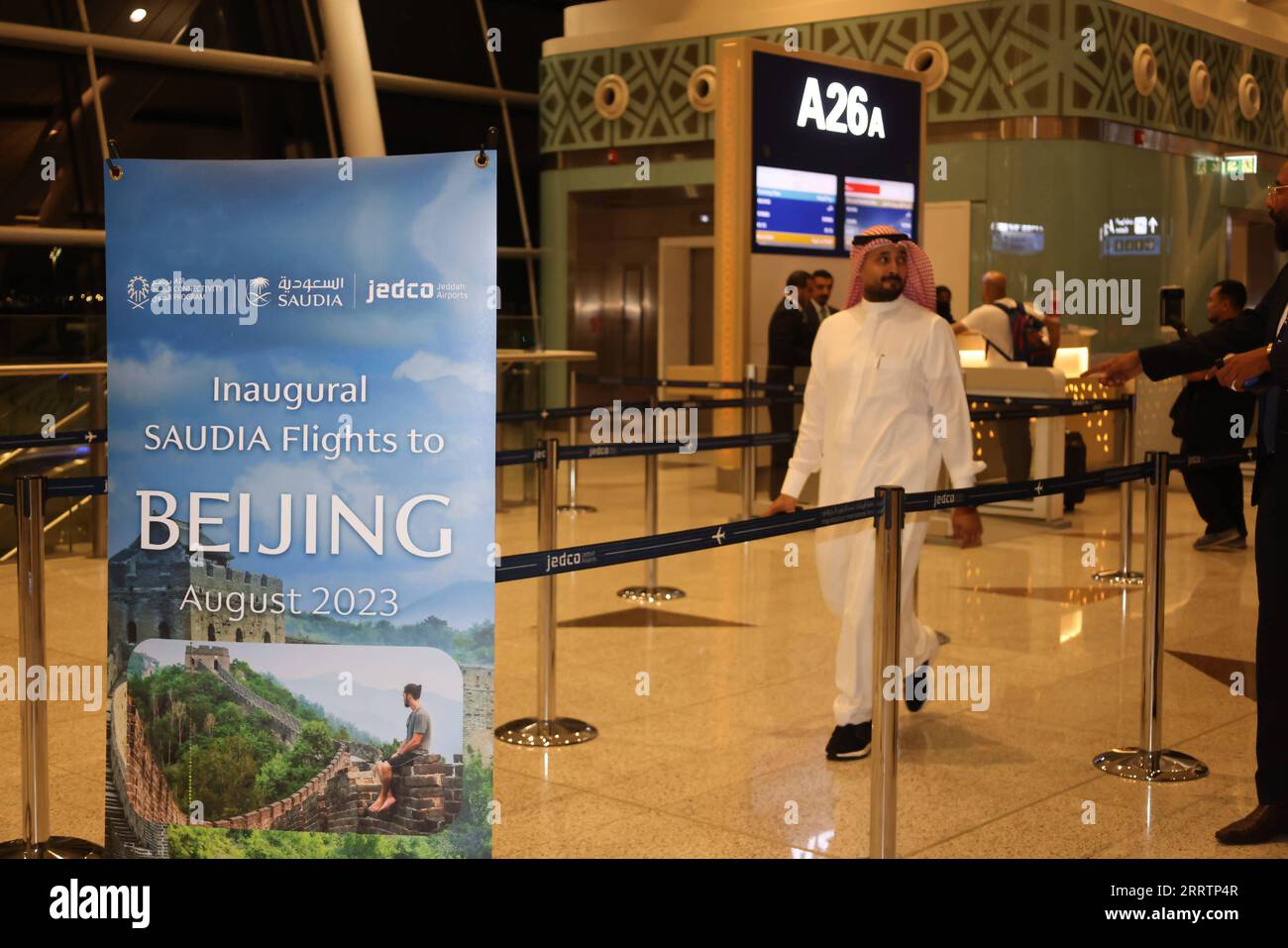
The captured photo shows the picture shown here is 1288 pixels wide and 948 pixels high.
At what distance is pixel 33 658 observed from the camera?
4.31 meters

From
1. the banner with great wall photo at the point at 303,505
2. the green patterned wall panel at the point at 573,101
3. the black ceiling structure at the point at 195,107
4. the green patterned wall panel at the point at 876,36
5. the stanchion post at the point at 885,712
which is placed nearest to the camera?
the banner with great wall photo at the point at 303,505

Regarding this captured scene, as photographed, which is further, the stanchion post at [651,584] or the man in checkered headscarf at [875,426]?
the stanchion post at [651,584]

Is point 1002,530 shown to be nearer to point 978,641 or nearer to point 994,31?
point 978,641

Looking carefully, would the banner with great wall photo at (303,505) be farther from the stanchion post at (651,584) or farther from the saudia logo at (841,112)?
the saudia logo at (841,112)

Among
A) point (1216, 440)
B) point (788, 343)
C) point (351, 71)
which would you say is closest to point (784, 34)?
point (351, 71)

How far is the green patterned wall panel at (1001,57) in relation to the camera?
1502 cm

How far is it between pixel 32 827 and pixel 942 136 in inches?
521

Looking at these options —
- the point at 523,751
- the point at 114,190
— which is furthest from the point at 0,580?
Result: the point at 114,190

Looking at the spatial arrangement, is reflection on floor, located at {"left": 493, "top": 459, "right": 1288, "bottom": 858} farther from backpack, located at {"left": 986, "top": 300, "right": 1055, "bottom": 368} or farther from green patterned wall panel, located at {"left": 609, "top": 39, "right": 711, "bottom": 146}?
green patterned wall panel, located at {"left": 609, "top": 39, "right": 711, "bottom": 146}

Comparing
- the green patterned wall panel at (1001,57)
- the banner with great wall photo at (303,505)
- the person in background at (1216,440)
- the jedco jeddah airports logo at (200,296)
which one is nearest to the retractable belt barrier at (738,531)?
the banner with great wall photo at (303,505)

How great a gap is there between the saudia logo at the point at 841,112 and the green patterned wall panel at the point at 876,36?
2.90m

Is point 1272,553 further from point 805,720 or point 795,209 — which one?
point 795,209

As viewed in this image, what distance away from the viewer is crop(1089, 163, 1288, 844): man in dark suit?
14.9 feet

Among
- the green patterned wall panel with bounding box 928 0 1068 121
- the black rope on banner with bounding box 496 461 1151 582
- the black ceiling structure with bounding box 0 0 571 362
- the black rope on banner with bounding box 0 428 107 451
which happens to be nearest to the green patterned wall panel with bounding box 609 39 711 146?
the black ceiling structure with bounding box 0 0 571 362
